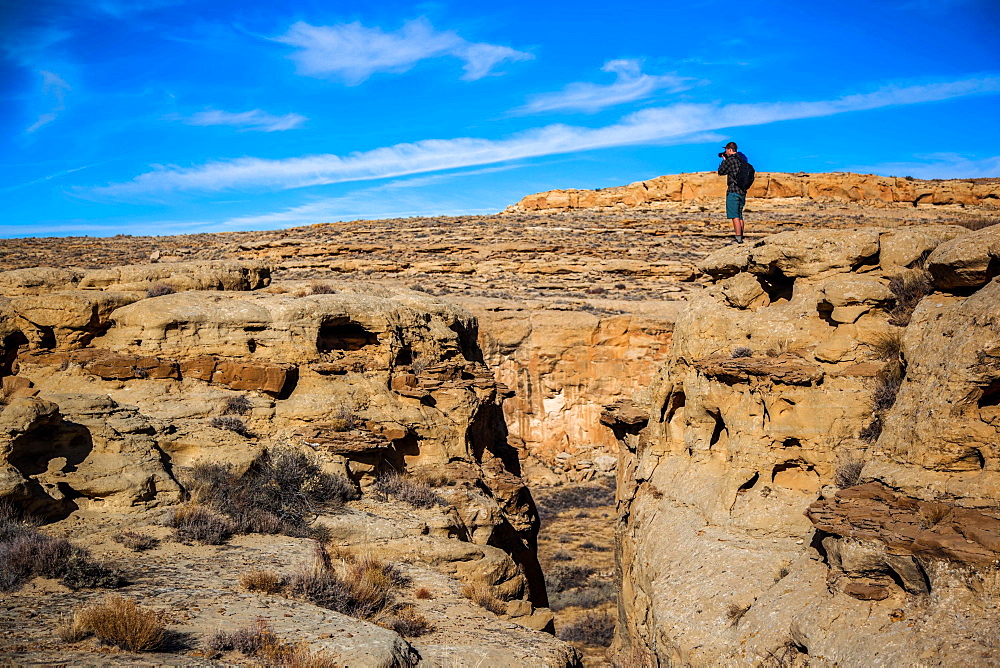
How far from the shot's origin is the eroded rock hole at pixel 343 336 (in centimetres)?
1209

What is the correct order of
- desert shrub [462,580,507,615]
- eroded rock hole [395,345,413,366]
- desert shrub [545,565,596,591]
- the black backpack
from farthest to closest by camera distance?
desert shrub [545,565,596,591] < the black backpack < eroded rock hole [395,345,413,366] < desert shrub [462,580,507,615]

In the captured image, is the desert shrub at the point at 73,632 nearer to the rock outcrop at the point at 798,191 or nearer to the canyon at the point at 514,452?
the canyon at the point at 514,452

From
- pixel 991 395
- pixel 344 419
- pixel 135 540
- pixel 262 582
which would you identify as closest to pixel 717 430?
pixel 991 395

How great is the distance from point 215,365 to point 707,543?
762cm

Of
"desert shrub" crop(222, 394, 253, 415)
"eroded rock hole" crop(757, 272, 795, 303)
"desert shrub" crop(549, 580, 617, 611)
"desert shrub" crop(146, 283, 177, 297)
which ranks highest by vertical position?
"desert shrub" crop(146, 283, 177, 297)

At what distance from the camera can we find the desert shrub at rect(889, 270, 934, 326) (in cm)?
851

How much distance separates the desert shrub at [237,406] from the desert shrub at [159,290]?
2885mm

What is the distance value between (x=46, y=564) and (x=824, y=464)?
825cm

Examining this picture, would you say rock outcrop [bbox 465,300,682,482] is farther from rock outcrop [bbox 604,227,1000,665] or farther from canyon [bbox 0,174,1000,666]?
rock outcrop [bbox 604,227,1000,665]

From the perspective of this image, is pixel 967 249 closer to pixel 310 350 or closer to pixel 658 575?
pixel 658 575

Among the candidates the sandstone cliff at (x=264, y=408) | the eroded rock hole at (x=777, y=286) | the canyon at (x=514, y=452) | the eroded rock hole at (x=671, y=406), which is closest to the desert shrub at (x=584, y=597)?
the canyon at (x=514, y=452)

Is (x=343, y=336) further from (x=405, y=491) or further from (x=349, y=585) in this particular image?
(x=349, y=585)

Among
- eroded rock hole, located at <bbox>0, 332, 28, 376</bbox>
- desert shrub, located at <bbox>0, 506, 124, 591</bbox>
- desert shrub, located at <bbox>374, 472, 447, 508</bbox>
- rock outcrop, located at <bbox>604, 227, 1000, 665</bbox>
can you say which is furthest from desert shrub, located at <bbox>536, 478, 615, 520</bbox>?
desert shrub, located at <bbox>0, 506, 124, 591</bbox>

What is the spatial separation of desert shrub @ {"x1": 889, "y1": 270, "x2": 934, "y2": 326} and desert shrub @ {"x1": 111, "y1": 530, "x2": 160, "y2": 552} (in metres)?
8.98
